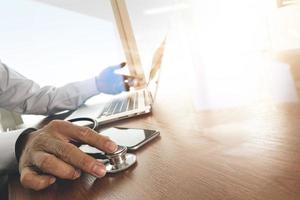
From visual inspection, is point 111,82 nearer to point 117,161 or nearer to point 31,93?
point 31,93

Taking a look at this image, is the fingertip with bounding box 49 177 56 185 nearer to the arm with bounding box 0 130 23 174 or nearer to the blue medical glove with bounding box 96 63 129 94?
the arm with bounding box 0 130 23 174

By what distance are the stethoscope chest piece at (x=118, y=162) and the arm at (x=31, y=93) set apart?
33.4 inches

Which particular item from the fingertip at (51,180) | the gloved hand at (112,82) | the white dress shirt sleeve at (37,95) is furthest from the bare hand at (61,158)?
the gloved hand at (112,82)

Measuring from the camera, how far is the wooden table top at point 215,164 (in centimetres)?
32

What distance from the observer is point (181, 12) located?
1654 millimetres

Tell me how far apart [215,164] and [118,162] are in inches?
6.3

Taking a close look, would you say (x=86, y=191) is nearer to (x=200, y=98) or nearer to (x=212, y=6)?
(x=200, y=98)

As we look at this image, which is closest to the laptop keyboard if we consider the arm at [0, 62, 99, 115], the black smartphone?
the black smartphone

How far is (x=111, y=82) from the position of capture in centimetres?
145

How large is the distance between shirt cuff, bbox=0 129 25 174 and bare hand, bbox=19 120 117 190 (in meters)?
0.09

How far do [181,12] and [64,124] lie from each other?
1.29 metres

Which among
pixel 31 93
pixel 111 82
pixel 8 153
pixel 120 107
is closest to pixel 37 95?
pixel 31 93

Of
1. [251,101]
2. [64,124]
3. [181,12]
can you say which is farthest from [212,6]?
[64,124]

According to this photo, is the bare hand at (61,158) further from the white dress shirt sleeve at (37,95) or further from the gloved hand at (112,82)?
the gloved hand at (112,82)
